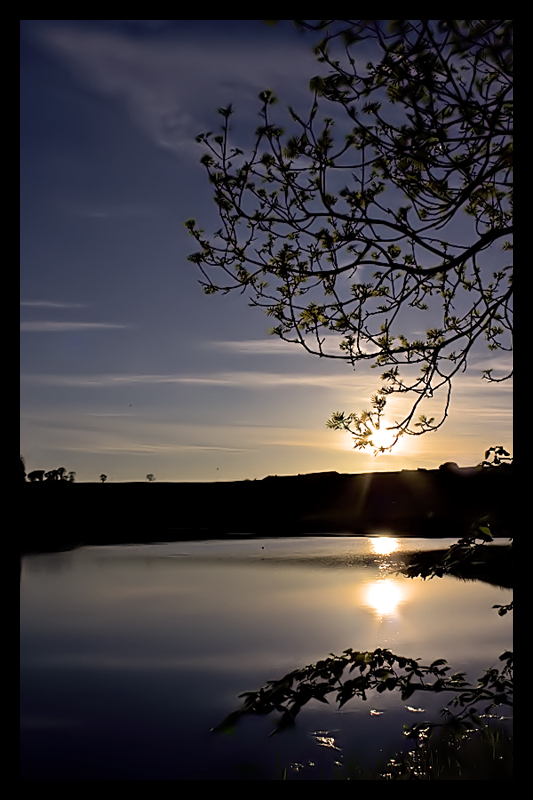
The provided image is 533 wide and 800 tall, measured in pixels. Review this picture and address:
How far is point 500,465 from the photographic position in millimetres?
3314

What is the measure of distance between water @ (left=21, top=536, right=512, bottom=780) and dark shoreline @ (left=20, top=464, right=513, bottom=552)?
15.7 feet

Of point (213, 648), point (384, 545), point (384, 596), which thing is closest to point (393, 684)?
point (213, 648)

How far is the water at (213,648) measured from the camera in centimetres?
743

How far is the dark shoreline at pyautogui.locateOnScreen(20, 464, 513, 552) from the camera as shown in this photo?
2625 centimetres

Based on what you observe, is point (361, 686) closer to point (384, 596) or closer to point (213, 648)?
point (213, 648)

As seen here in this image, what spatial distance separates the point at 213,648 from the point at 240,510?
1687cm

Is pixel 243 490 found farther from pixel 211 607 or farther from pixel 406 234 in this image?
pixel 406 234

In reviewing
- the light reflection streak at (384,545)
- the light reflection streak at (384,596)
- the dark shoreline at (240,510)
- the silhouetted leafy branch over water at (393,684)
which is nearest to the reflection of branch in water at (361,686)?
the silhouetted leafy branch over water at (393,684)

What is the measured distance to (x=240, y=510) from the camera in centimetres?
2906

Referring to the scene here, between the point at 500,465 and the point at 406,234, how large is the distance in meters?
1.28

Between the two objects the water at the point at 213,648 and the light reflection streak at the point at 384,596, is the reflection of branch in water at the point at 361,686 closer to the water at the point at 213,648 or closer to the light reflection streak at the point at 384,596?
the water at the point at 213,648

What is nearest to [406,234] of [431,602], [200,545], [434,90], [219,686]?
[434,90]

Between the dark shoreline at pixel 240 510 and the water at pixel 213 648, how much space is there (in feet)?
15.7

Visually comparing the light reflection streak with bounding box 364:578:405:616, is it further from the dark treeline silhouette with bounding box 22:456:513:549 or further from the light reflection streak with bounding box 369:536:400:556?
the dark treeline silhouette with bounding box 22:456:513:549
